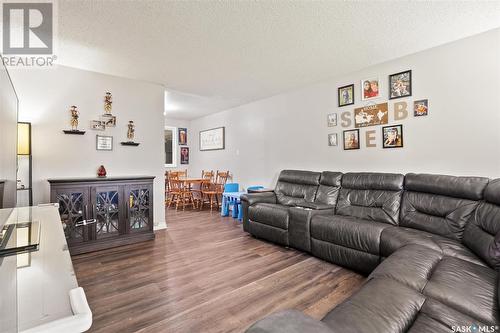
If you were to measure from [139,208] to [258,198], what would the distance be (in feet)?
5.80

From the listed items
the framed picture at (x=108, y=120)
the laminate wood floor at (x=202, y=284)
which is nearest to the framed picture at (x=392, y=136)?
the laminate wood floor at (x=202, y=284)

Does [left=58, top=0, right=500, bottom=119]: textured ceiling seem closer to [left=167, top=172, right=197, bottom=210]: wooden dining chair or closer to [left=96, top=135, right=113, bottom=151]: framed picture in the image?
[left=96, top=135, right=113, bottom=151]: framed picture

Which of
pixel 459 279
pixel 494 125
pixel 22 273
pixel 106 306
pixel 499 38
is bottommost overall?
pixel 106 306

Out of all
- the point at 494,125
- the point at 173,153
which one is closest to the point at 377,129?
the point at 494,125

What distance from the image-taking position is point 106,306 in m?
1.89

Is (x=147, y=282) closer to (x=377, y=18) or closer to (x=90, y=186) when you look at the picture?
(x=90, y=186)

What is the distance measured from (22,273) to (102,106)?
3.36 meters

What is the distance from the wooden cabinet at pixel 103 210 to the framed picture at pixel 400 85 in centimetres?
357

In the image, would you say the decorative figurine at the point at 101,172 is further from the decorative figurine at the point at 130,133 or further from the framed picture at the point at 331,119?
the framed picture at the point at 331,119

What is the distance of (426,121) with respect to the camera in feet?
9.54

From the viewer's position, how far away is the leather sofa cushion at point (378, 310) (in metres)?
1.07

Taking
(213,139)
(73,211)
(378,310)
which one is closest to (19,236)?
(378,310)

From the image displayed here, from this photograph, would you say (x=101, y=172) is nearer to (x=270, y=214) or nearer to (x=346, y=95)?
(x=270, y=214)

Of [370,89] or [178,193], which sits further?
[178,193]
